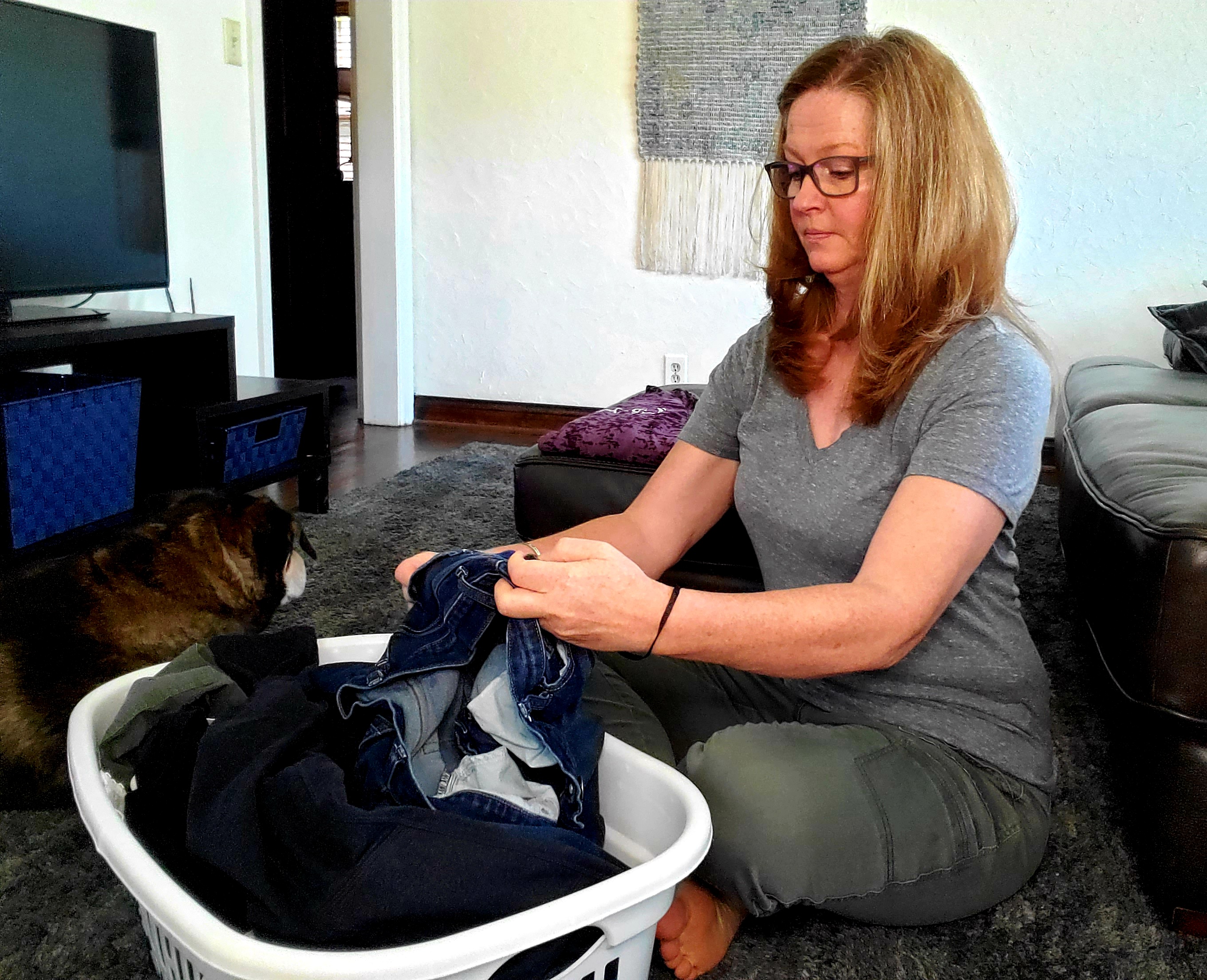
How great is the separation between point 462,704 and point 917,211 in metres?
0.64

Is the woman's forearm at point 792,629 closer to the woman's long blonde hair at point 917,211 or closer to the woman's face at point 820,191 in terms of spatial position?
the woman's long blonde hair at point 917,211

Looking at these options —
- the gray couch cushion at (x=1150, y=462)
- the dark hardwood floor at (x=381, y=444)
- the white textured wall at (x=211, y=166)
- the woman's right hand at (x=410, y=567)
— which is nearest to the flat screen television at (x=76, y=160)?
the white textured wall at (x=211, y=166)

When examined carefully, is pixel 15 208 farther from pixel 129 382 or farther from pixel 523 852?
pixel 523 852

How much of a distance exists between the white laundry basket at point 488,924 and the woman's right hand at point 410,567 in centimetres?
24

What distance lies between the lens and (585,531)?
120 centimetres

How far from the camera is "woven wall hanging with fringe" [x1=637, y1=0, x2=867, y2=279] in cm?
321

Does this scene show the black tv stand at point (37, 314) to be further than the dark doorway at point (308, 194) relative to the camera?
No

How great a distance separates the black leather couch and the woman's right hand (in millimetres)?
706

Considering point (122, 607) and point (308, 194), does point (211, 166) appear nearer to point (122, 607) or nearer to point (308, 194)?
point (308, 194)

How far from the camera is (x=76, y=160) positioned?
2180 millimetres

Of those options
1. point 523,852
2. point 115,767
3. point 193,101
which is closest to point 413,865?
point 523,852

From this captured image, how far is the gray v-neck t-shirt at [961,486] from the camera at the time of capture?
0.90m

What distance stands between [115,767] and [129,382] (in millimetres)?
1361

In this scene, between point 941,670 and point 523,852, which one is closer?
point 523,852
